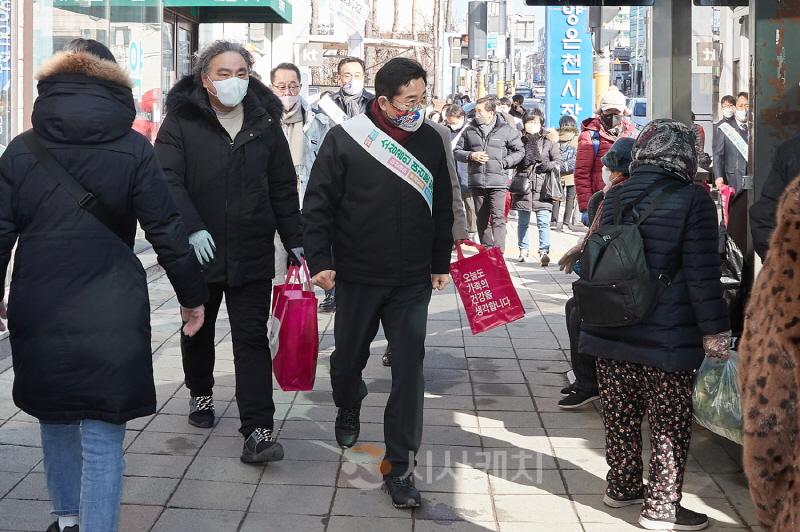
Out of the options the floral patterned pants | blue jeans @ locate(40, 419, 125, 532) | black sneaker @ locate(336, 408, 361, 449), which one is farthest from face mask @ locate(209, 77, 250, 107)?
the floral patterned pants

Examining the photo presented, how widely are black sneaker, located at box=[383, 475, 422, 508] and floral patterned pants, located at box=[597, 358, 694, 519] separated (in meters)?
0.84

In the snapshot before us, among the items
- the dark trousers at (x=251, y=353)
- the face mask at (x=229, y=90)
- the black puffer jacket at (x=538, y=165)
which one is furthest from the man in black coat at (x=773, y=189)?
the black puffer jacket at (x=538, y=165)

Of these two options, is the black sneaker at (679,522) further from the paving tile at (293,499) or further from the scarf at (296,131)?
the scarf at (296,131)

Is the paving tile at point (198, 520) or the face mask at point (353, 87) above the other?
the face mask at point (353, 87)

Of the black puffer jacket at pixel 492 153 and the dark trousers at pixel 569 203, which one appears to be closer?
the black puffer jacket at pixel 492 153

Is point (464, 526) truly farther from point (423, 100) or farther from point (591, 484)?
point (423, 100)

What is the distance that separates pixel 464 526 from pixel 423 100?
5.94ft

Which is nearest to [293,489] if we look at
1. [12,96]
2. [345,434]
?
[345,434]

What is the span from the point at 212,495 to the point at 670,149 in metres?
2.41

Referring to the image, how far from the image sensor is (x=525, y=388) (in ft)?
23.6

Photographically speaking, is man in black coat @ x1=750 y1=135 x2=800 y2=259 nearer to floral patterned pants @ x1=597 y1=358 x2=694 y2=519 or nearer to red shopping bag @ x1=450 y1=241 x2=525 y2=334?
floral patterned pants @ x1=597 y1=358 x2=694 y2=519

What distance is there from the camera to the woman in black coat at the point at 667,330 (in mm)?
4613

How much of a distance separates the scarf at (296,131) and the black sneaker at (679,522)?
5.00 m

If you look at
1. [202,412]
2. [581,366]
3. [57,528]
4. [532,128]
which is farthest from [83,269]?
[532,128]
